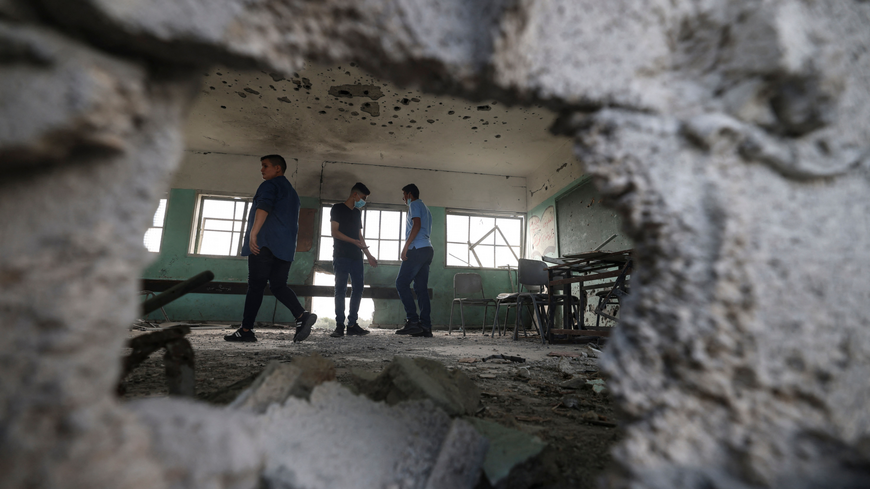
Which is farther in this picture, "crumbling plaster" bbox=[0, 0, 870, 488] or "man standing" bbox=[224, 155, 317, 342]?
"man standing" bbox=[224, 155, 317, 342]

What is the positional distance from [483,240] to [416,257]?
3.43 m

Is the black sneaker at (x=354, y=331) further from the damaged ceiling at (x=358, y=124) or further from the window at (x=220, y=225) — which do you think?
the window at (x=220, y=225)

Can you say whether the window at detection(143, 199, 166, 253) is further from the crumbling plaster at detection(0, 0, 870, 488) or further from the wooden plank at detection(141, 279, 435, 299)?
the crumbling plaster at detection(0, 0, 870, 488)

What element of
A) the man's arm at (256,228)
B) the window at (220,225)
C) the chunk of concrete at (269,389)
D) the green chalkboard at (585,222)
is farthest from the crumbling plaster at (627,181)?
the window at (220,225)

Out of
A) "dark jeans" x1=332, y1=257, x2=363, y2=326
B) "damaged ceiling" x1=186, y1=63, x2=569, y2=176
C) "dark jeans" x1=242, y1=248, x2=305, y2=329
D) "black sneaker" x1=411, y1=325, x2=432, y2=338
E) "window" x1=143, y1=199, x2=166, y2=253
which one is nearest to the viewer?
"dark jeans" x1=242, y1=248, x2=305, y2=329

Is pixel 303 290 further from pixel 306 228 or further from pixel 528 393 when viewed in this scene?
pixel 528 393

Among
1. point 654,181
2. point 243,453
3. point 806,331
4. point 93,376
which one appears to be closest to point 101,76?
point 93,376

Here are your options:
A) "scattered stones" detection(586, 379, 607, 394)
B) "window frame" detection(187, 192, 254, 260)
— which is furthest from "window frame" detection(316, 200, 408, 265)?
"scattered stones" detection(586, 379, 607, 394)

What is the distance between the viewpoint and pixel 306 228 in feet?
22.2

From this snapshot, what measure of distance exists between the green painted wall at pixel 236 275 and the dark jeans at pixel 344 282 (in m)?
2.46

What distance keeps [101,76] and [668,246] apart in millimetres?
851

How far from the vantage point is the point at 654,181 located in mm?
628

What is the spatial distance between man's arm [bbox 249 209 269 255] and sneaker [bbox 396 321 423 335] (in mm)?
2020

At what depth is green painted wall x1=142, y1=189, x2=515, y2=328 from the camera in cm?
627
